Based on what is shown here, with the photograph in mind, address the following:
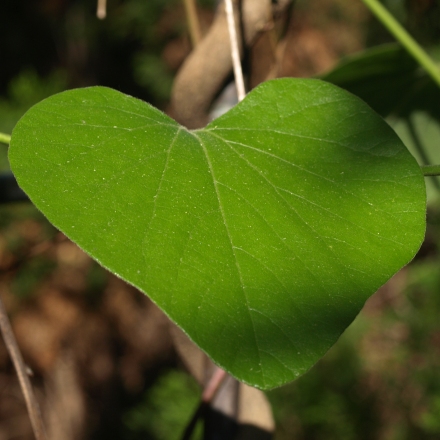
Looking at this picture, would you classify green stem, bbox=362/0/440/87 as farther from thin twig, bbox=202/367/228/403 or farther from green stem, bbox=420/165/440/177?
thin twig, bbox=202/367/228/403

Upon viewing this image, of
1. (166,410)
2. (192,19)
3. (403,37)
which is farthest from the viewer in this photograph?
(166,410)

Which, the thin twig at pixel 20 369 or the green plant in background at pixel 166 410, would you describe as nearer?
the thin twig at pixel 20 369

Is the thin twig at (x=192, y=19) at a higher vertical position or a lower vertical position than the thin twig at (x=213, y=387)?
higher

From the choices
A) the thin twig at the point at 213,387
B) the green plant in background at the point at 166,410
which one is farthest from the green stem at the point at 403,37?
the green plant in background at the point at 166,410

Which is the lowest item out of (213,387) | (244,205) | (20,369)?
(213,387)

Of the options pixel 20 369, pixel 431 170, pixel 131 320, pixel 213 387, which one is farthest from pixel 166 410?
pixel 431 170

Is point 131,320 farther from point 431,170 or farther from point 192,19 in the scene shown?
point 431,170

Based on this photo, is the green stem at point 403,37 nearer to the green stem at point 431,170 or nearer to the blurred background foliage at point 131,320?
the green stem at point 431,170
